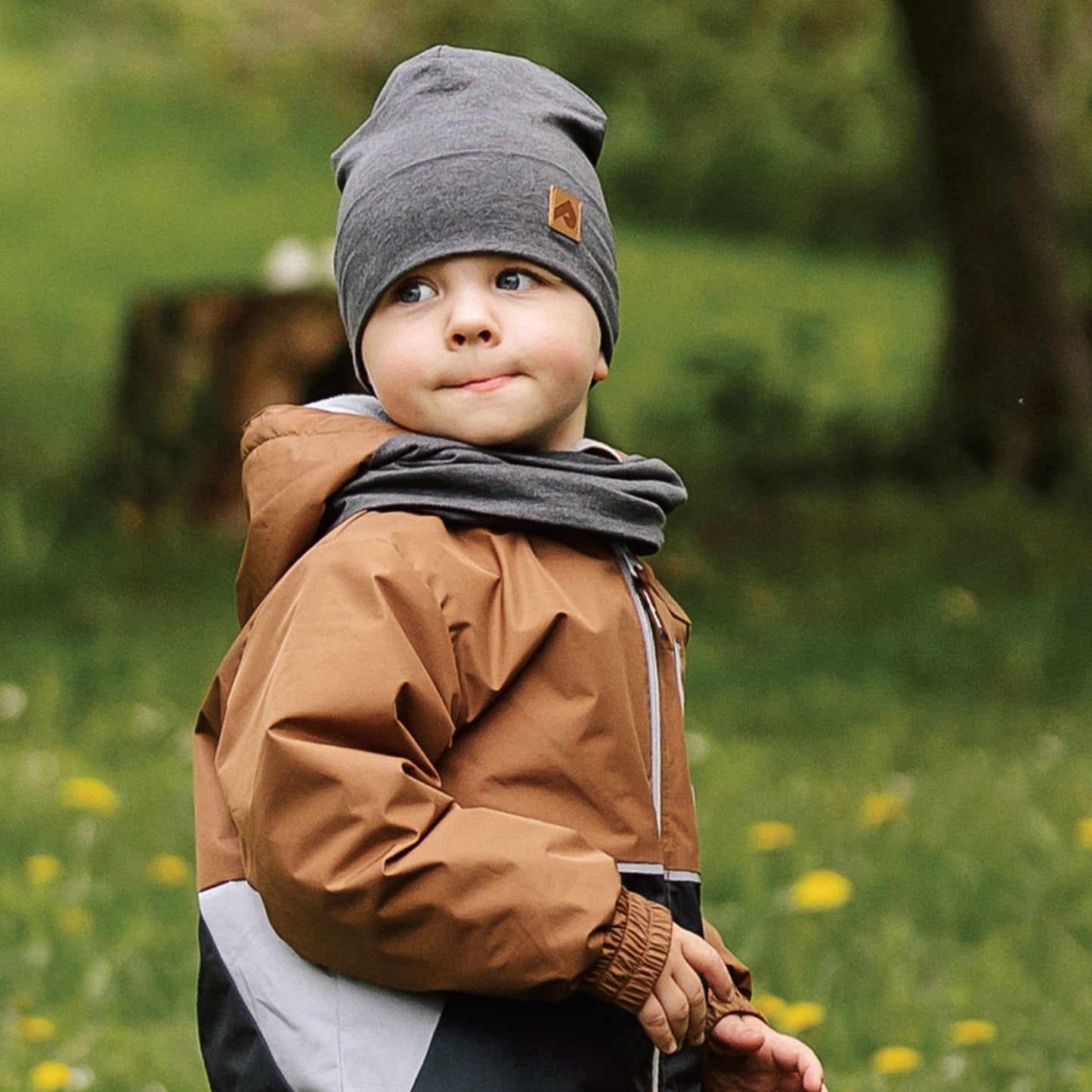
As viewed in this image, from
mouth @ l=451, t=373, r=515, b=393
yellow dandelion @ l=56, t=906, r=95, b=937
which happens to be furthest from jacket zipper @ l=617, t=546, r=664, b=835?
yellow dandelion @ l=56, t=906, r=95, b=937

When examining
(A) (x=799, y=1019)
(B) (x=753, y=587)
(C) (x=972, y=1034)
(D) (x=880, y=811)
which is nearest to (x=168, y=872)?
(A) (x=799, y=1019)

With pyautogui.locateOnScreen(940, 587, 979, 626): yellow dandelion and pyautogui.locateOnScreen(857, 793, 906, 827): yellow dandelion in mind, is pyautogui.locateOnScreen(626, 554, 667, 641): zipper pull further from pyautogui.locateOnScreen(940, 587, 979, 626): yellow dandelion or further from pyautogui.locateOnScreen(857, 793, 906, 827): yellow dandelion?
pyautogui.locateOnScreen(940, 587, 979, 626): yellow dandelion

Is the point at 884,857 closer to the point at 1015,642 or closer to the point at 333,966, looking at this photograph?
the point at 1015,642

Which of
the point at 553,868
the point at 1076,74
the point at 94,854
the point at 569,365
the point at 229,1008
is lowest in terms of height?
the point at 94,854

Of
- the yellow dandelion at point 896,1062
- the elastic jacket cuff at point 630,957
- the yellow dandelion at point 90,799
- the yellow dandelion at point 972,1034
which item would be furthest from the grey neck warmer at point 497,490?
the yellow dandelion at point 90,799

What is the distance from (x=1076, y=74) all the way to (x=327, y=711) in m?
11.0

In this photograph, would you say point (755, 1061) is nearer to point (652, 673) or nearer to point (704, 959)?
point (704, 959)

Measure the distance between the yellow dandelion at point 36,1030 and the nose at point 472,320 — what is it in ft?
5.79

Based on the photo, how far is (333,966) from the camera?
1.95 metres

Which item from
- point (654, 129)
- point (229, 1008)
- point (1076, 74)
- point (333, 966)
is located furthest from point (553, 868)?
point (654, 129)

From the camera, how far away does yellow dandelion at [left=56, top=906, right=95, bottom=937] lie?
150 inches

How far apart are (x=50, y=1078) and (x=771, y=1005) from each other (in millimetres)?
1144

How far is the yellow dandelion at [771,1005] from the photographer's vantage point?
11.3 ft

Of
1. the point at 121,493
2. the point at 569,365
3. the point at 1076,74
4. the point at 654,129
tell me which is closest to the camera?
the point at 569,365
